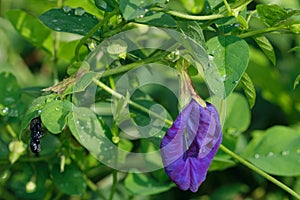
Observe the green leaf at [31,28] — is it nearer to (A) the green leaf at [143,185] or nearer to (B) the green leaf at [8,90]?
(B) the green leaf at [8,90]

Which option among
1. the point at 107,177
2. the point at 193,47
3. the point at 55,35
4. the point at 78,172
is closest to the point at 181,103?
the point at 193,47

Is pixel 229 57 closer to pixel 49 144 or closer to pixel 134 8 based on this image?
pixel 134 8

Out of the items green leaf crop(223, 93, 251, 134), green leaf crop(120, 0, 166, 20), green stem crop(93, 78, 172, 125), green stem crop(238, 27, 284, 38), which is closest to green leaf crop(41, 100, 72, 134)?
green stem crop(93, 78, 172, 125)

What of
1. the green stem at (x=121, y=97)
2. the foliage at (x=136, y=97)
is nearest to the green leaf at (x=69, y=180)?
the foliage at (x=136, y=97)

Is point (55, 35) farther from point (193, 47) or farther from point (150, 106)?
point (193, 47)

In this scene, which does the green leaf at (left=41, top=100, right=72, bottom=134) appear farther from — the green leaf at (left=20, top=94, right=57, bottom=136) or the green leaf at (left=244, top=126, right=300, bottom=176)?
the green leaf at (left=244, top=126, right=300, bottom=176)
